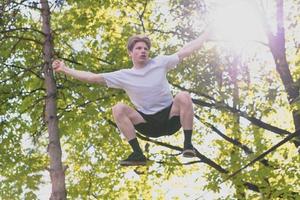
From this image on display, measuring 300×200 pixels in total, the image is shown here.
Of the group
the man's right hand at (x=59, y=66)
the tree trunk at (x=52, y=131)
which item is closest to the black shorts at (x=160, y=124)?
the man's right hand at (x=59, y=66)

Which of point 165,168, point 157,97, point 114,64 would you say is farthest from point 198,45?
point 165,168

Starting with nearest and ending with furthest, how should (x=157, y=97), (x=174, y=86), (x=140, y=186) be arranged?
(x=157, y=97) → (x=174, y=86) → (x=140, y=186)

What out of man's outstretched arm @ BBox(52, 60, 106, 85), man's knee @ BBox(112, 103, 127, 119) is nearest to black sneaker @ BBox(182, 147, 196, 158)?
man's knee @ BBox(112, 103, 127, 119)

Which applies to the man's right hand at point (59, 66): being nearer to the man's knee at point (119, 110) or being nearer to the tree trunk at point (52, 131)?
the man's knee at point (119, 110)

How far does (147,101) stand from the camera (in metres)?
5.29

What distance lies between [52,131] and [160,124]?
3262 millimetres

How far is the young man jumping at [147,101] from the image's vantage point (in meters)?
5.20

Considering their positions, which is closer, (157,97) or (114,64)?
(157,97)

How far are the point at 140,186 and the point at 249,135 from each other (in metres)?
6.28

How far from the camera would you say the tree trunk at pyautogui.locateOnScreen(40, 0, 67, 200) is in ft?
25.4

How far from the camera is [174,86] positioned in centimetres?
1323

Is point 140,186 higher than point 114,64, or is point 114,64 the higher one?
point 114,64

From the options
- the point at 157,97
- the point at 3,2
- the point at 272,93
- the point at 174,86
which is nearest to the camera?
the point at 157,97

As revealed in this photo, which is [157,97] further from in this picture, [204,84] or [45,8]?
[204,84]
